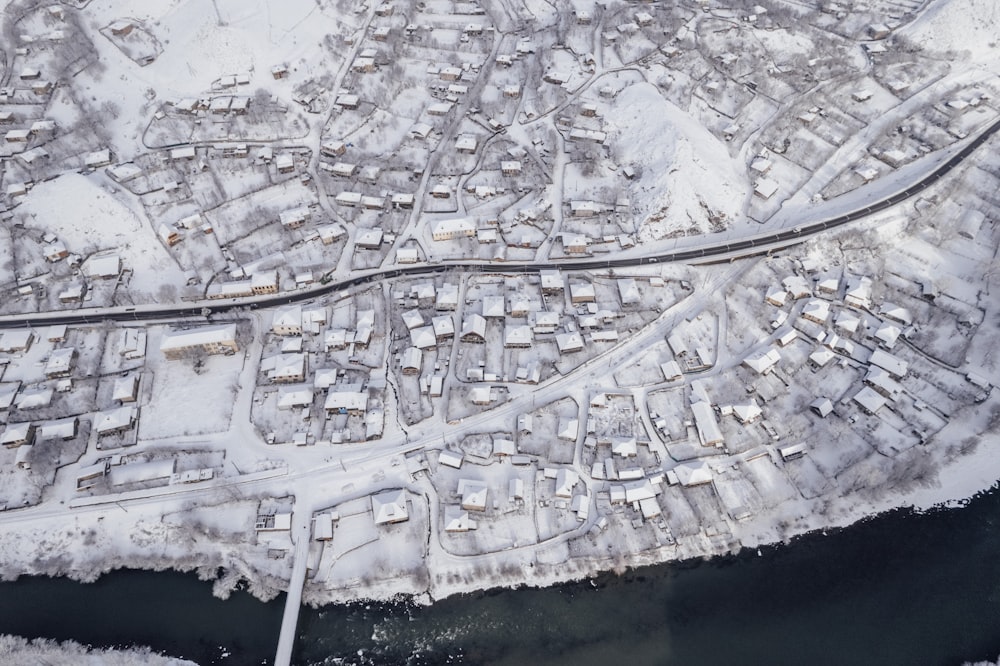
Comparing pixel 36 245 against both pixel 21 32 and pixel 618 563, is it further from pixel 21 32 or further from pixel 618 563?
pixel 618 563

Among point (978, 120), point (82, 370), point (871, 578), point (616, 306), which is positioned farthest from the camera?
point (978, 120)

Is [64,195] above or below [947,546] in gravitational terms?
above

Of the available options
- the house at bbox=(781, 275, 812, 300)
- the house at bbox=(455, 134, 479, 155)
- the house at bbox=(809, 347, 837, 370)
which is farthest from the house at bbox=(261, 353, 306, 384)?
the house at bbox=(781, 275, 812, 300)

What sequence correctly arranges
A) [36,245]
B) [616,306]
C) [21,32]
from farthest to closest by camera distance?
[21,32] < [36,245] < [616,306]

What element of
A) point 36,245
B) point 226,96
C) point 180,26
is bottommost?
point 36,245

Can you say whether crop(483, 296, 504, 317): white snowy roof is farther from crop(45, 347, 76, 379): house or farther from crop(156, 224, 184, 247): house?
crop(45, 347, 76, 379): house

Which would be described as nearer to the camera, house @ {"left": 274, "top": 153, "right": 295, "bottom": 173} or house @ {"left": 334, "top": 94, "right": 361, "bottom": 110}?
house @ {"left": 274, "top": 153, "right": 295, "bottom": 173}

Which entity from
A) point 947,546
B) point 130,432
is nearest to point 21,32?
point 130,432
